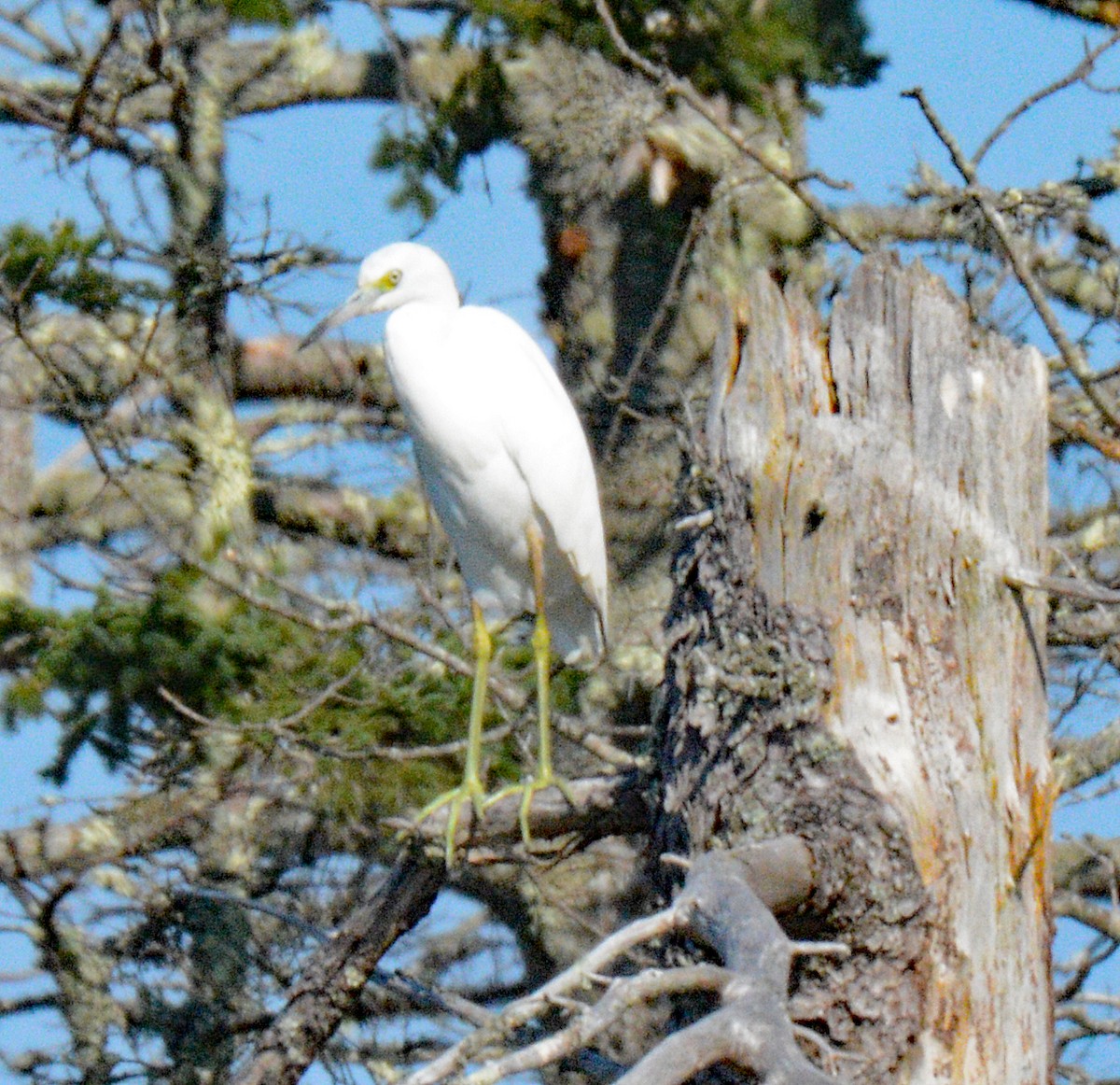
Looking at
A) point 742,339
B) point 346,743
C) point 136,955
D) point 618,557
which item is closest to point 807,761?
point 742,339

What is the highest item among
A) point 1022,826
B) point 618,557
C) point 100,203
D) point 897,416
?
point 100,203

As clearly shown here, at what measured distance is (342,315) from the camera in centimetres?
370

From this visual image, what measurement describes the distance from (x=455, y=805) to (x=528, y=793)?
5.6 inches

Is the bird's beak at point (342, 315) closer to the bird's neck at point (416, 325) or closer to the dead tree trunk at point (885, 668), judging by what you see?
the bird's neck at point (416, 325)

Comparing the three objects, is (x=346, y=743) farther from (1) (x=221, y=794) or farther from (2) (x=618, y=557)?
(2) (x=618, y=557)

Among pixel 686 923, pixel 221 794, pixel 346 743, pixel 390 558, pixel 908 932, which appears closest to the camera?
pixel 686 923

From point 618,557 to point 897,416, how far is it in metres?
2.83

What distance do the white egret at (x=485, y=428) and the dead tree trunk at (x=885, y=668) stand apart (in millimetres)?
1056

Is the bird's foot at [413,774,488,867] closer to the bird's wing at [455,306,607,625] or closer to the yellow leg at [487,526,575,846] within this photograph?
the yellow leg at [487,526,575,846]

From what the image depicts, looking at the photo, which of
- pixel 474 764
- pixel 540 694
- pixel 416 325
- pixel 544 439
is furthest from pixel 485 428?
pixel 474 764

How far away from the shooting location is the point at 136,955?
4324 millimetres

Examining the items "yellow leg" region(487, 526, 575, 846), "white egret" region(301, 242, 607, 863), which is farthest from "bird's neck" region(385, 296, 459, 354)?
"yellow leg" region(487, 526, 575, 846)

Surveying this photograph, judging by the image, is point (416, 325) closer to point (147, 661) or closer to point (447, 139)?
point (147, 661)

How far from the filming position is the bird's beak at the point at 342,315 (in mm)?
3652
